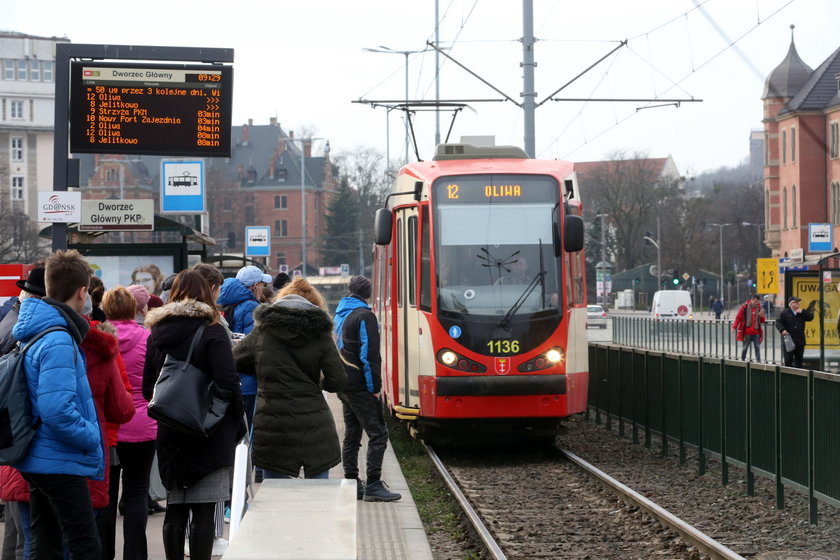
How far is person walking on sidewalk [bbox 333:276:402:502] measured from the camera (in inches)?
423

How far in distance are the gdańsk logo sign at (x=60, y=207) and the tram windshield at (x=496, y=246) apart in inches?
159

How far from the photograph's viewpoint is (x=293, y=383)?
24.3ft

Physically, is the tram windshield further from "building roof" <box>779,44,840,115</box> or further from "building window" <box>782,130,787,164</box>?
"building window" <box>782,130,787,164</box>

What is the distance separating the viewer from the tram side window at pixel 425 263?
14523 millimetres

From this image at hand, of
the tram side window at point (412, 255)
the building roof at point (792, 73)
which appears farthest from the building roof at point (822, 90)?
the tram side window at point (412, 255)

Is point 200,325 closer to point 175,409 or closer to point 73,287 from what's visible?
point 175,409

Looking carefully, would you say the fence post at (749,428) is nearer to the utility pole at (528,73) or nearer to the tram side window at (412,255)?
the tram side window at (412,255)

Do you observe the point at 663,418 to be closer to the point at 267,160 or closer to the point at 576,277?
the point at 576,277

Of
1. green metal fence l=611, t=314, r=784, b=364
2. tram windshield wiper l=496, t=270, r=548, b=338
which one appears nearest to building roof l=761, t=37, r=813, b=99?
green metal fence l=611, t=314, r=784, b=364

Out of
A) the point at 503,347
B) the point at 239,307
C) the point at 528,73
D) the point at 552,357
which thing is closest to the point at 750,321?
the point at 528,73

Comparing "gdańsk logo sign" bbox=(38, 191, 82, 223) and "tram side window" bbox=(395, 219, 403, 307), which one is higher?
"gdańsk logo sign" bbox=(38, 191, 82, 223)

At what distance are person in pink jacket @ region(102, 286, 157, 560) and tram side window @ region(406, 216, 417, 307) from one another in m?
7.12

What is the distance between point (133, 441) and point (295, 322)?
1159 mm

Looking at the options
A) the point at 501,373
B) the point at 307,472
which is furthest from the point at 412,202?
the point at 307,472
